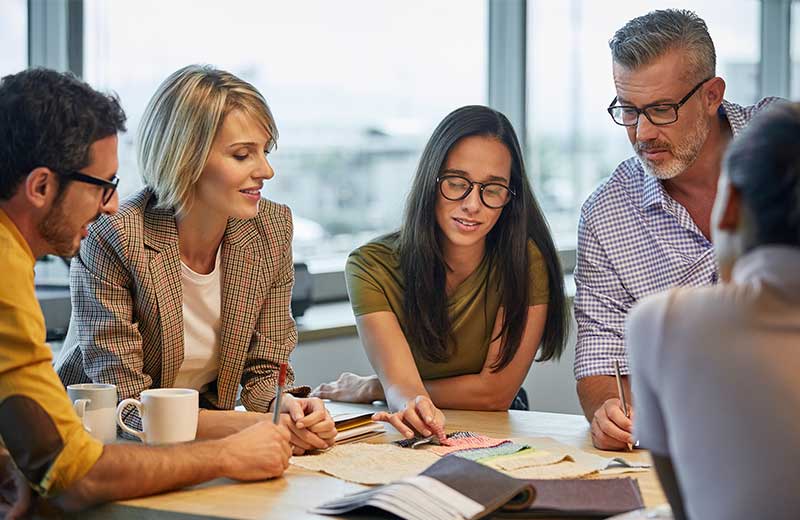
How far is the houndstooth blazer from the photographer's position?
2266 mm

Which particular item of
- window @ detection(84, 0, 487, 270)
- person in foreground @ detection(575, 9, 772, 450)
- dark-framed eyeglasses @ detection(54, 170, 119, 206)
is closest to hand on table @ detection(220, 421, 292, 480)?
dark-framed eyeglasses @ detection(54, 170, 119, 206)

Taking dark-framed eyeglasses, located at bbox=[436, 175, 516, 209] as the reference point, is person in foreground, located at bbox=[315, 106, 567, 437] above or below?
below

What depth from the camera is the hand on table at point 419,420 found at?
85.1 inches

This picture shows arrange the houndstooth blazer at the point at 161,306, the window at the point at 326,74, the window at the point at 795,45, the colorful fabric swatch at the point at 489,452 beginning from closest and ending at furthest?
the colorful fabric swatch at the point at 489,452 < the houndstooth blazer at the point at 161,306 < the window at the point at 326,74 < the window at the point at 795,45

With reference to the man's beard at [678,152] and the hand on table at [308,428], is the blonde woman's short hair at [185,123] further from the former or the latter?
the man's beard at [678,152]

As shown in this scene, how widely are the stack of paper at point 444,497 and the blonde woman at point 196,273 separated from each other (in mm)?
413

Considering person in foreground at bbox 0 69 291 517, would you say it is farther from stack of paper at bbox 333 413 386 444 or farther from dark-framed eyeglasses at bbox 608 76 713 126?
dark-framed eyeglasses at bbox 608 76 713 126

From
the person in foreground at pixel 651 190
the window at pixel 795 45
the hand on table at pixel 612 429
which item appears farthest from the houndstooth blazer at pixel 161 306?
the window at pixel 795 45

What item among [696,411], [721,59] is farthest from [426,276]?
[721,59]

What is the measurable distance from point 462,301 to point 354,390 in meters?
0.35

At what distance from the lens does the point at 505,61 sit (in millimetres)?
5043

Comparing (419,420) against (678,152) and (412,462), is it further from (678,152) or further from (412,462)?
(678,152)

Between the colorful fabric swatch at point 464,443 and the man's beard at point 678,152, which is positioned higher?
the man's beard at point 678,152

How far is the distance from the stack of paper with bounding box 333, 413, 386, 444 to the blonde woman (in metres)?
0.08
